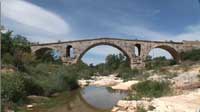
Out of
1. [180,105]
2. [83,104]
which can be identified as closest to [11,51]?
[83,104]

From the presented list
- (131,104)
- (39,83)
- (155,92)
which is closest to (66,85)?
(39,83)

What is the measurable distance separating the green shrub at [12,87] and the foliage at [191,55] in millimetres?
30354

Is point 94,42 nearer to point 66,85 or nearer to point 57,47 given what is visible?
point 57,47

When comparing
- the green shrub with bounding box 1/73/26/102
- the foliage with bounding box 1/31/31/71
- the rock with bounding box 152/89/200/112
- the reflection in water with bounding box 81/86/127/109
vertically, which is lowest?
the reflection in water with bounding box 81/86/127/109

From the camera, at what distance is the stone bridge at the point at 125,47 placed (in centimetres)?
3975

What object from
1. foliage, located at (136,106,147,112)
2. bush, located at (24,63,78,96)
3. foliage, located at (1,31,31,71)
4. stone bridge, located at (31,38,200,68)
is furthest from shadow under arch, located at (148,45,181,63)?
foliage, located at (136,106,147,112)

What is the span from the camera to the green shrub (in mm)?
10656

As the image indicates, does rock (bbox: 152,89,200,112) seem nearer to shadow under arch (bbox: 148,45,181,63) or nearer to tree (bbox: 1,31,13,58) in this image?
tree (bbox: 1,31,13,58)

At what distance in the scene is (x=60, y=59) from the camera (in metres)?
40.2

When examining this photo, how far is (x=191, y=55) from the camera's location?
40.2 meters

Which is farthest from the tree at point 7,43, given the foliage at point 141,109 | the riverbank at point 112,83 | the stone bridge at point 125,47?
the stone bridge at point 125,47

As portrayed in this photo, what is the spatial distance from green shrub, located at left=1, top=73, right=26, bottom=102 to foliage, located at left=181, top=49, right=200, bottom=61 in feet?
99.6

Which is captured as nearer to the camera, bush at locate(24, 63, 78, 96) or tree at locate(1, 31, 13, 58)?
bush at locate(24, 63, 78, 96)

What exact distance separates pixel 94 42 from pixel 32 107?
2850cm
